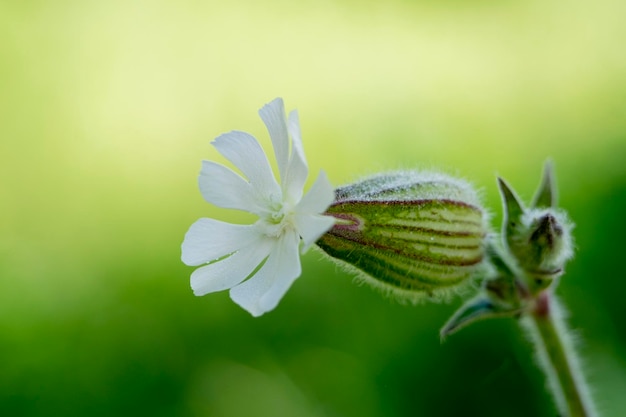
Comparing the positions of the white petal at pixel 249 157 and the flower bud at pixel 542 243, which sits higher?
the flower bud at pixel 542 243

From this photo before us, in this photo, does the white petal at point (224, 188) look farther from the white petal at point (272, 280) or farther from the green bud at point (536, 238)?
the green bud at point (536, 238)

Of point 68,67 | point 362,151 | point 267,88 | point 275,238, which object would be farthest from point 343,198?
point 68,67

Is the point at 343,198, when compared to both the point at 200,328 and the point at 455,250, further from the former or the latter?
the point at 200,328

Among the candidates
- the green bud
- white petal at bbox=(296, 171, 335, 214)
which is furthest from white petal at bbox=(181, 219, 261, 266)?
the green bud

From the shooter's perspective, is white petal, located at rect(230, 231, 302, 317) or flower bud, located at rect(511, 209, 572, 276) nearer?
white petal, located at rect(230, 231, 302, 317)

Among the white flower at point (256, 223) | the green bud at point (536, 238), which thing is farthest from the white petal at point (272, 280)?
the green bud at point (536, 238)

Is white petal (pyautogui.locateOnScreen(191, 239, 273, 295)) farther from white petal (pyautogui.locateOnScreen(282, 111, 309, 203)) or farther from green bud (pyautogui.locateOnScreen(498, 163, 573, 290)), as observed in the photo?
green bud (pyautogui.locateOnScreen(498, 163, 573, 290))

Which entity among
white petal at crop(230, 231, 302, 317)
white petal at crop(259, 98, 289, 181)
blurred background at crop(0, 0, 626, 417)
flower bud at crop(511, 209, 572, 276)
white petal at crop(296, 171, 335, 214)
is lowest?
white petal at crop(230, 231, 302, 317)
